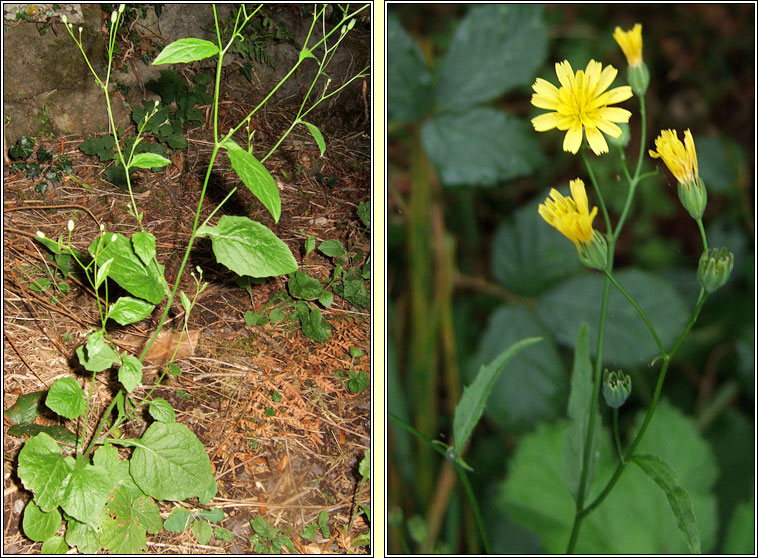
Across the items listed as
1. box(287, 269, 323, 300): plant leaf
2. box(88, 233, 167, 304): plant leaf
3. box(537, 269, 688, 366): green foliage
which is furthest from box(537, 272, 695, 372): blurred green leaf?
box(88, 233, 167, 304): plant leaf

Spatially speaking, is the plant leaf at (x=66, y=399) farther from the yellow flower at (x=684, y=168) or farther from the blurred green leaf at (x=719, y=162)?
the blurred green leaf at (x=719, y=162)

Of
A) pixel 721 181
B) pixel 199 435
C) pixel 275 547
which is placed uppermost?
pixel 721 181

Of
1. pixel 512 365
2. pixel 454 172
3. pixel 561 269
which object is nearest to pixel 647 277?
pixel 561 269

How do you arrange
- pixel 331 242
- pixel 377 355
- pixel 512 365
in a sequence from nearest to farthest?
1. pixel 377 355
2. pixel 331 242
3. pixel 512 365

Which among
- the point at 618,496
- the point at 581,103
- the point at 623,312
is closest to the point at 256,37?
the point at 581,103

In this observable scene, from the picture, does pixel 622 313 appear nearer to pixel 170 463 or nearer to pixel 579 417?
pixel 579 417

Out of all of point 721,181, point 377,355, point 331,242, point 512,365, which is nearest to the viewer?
point 377,355

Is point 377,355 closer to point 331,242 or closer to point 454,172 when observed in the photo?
point 331,242

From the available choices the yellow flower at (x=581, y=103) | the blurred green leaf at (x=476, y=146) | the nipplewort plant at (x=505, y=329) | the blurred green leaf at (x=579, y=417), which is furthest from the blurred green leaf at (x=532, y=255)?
the yellow flower at (x=581, y=103)
